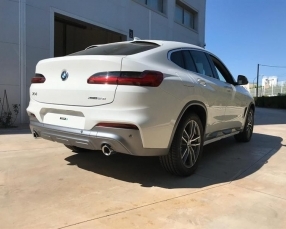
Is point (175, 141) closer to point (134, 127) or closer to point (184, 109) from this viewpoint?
point (184, 109)

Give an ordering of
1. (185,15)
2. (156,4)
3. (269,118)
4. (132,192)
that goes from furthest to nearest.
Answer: (185,15) < (156,4) < (269,118) < (132,192)

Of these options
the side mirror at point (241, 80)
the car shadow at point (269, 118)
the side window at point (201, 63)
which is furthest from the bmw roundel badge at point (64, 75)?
the car shadow at point (269, 118)

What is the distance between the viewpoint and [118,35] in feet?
39.4

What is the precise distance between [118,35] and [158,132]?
9.59 m

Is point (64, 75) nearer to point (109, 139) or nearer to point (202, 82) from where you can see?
point (109, 139)

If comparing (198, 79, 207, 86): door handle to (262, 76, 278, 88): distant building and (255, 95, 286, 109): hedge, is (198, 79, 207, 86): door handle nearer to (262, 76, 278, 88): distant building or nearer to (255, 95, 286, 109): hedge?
(255, 95, 286, 109): hedge

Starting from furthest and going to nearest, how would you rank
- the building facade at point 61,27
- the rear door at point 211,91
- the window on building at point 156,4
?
the window on building at point 156,4 < the building facade at point 61,27 < the rear door at point 211,91

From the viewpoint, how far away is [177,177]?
12.0 ft

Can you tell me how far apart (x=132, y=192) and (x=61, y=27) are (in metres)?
12.5

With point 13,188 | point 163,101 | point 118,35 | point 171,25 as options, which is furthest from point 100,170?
point 171,25

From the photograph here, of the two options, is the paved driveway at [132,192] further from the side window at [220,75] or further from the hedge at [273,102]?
the hedge at [273,102]

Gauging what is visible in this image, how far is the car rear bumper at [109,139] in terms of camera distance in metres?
2.95

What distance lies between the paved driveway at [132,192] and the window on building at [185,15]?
42.9 ft

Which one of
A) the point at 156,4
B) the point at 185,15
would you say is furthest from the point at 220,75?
the point at 185,15
